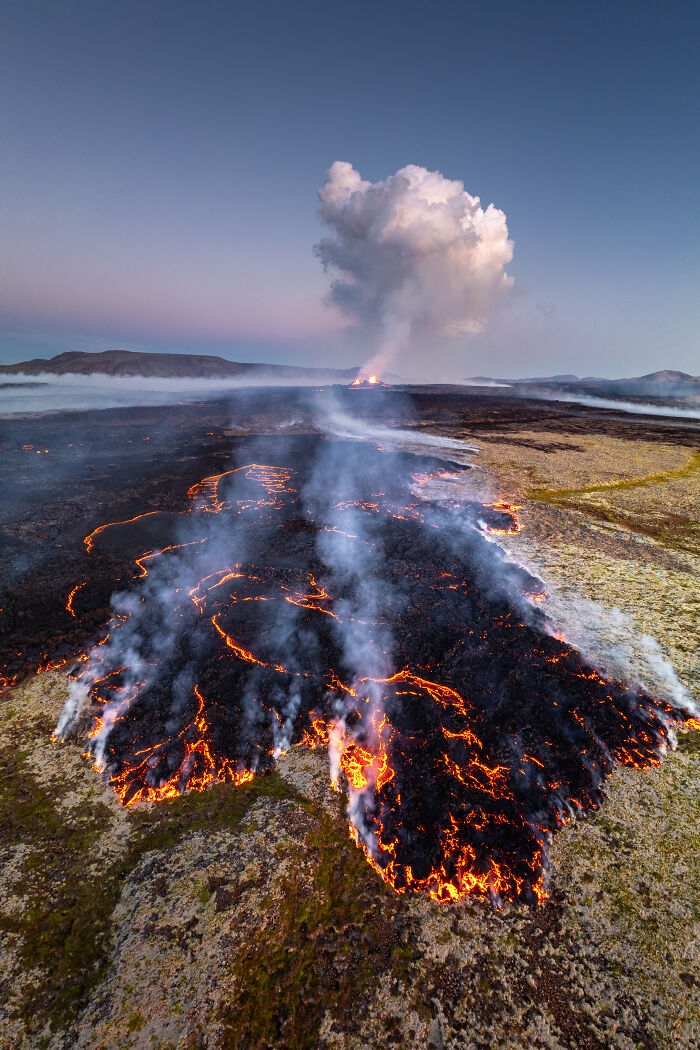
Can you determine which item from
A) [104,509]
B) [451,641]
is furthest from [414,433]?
[451,641]

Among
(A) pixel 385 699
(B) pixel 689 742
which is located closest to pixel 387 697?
(A) pixel 385 699

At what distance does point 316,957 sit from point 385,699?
314cm

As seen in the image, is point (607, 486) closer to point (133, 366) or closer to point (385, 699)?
point (385, 699)

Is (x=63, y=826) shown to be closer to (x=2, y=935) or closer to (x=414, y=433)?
(x=2, y=935)

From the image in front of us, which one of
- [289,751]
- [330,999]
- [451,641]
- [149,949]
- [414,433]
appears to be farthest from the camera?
[414,433]

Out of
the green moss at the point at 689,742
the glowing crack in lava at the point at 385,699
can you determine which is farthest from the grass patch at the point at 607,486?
the green moss at the point at 689,742

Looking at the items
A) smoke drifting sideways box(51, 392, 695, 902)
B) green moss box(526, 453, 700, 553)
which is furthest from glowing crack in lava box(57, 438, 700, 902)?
green moss box(526, 453, 700, 553)

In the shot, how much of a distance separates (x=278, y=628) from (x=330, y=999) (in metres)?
5.14

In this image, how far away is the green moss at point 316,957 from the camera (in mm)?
3344

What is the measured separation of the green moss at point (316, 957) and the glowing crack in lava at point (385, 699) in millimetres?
341

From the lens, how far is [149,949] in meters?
3.73

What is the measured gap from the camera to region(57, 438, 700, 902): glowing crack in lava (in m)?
4.83

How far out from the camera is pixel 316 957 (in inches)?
146

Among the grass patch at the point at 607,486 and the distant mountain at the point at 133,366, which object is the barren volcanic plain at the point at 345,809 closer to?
the grass patch at the point at 607,486
